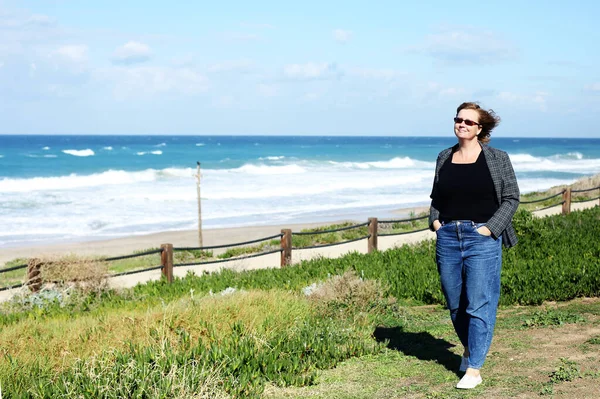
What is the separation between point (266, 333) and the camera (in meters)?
6.27

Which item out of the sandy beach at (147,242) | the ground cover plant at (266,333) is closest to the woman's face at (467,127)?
the ground cover plant at (266,333)

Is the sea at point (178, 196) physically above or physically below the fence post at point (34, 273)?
below

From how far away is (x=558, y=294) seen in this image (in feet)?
26.5

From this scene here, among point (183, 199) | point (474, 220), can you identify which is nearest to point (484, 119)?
point (474, 220)

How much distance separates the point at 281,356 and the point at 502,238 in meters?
2.07

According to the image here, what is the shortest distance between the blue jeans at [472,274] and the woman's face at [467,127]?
2.07 ft

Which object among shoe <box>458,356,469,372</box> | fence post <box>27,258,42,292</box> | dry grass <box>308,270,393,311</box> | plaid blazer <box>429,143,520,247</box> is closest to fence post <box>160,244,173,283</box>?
fence post <box>27,258,42,292</box>

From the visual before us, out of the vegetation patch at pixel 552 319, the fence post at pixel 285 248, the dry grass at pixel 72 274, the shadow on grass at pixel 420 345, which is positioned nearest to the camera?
the shadow on grass at pixel 420 345

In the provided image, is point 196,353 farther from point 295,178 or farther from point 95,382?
point 295,178

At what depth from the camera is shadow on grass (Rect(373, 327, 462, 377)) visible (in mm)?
5820

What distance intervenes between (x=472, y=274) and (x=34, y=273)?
297 inches

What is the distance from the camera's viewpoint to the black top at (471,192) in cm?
486

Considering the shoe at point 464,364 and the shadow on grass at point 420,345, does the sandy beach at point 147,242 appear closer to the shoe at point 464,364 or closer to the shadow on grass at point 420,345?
the shadow on grass at point 420,345

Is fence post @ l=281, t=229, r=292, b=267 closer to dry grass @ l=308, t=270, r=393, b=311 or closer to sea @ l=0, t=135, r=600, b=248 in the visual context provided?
dry grass @ l=308, t=270, r=393, b=311
